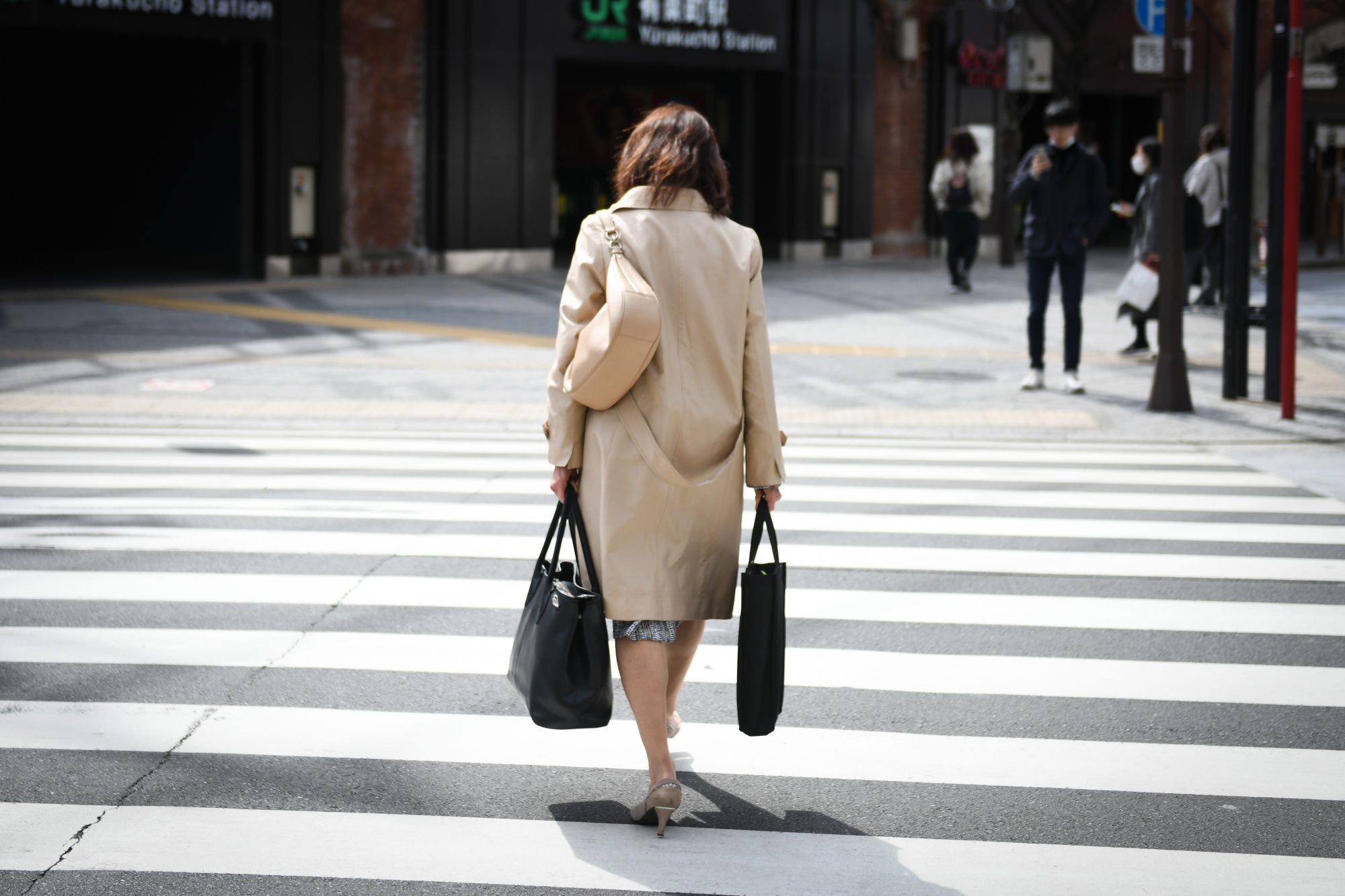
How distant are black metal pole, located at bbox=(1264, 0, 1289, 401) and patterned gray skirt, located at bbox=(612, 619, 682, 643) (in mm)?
8369

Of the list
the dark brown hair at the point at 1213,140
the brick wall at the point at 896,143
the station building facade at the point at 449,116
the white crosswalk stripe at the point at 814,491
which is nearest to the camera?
the white crosswalk stripe at the point at 814,491

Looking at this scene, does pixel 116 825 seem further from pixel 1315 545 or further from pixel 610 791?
pixel 1315 545

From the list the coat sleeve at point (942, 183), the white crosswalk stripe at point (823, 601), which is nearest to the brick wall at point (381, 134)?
the coat sleeve at point (942, 183)

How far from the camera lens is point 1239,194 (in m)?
11.7

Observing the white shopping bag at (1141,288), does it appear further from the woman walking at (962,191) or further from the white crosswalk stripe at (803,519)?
the white crosswalk stripe at (803,519)

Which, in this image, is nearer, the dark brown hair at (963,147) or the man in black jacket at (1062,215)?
the man in black jacket at (1062,215)

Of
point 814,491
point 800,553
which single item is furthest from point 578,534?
point 814,491

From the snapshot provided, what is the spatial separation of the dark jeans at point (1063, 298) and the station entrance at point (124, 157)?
12942mm

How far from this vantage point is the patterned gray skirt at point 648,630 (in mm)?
4102

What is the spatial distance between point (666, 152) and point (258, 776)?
198 centimetres

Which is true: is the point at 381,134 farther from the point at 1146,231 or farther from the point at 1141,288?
the point at 1141,288

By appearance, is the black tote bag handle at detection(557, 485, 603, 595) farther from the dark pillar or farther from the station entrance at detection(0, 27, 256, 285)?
the dark pillar

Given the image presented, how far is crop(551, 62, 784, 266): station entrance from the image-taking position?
1089 inches

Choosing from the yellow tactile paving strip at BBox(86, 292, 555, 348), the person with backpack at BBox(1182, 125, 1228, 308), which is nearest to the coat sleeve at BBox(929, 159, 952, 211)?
the person with backpack at BBox(1182, 125, 1228, 308)
